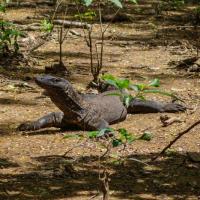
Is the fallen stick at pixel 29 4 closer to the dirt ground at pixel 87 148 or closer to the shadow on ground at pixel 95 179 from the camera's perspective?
the dirt ground at pixel 87 148

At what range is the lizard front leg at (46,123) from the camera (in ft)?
21.5

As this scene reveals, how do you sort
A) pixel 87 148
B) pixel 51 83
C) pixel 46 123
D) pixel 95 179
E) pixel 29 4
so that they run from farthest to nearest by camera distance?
pixel 29 4
pixel 46 123
pixel 51 83
pixel 87 148
pixel 95 179

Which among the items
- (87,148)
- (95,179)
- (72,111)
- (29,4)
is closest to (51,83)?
(72,111)

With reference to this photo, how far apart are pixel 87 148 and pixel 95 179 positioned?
0.90 m

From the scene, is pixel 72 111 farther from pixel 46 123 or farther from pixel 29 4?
pixel 29 4

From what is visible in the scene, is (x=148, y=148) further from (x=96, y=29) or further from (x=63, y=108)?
(x=96, y=29)

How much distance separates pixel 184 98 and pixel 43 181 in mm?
3381

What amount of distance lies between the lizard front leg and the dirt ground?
0.26 ft

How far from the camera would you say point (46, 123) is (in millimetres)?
6613

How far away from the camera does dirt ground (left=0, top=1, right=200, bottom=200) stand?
490cm

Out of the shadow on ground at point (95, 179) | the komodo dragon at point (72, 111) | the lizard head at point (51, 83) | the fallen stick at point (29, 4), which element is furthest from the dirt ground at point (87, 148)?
the fallen stick at point (29, 4)

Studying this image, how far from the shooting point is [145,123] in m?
6.96

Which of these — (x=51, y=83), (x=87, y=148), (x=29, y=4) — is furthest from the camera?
(x=29, y=4)

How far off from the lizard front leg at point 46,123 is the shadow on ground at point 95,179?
Answer: 94cm
